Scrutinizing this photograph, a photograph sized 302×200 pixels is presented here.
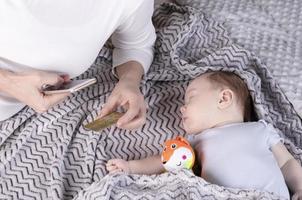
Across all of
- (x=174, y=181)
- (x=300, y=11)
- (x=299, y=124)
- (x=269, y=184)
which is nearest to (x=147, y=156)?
(x=174, y=181)

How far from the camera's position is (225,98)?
1335 mm

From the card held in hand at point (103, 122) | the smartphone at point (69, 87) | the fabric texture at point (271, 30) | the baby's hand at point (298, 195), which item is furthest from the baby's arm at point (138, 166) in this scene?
the fabric texture at point (271, 30)

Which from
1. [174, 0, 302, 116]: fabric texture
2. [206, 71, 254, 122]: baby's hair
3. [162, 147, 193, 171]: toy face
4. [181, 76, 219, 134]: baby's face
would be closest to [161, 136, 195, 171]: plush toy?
[162, 147, 193, 171]: toy face

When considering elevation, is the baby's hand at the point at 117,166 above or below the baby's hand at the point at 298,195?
above

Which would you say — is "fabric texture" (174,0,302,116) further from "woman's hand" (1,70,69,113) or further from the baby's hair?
"woman's hand" (1,70,69,113)

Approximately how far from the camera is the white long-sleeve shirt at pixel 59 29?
110 cm

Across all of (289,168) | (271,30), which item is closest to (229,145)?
(289,168)

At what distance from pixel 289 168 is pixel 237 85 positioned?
0.88 feet

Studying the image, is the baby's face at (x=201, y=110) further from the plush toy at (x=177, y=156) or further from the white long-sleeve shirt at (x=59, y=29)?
the white long-sleeve shirt at (x=59, y=29)

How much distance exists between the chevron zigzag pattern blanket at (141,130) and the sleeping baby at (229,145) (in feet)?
0.20

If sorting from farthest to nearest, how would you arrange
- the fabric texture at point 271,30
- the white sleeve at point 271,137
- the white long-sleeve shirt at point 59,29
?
the fabric texture at point 271,30 < the white sleeve at point 271,137 < the white long-sleeve shirt at point 59,29

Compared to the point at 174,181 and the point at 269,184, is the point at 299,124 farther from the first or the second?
the point at 174,181

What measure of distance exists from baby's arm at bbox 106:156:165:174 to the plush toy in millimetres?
57

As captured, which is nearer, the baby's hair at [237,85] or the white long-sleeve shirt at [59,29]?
the white long-sleeve shirt at [59,29]
